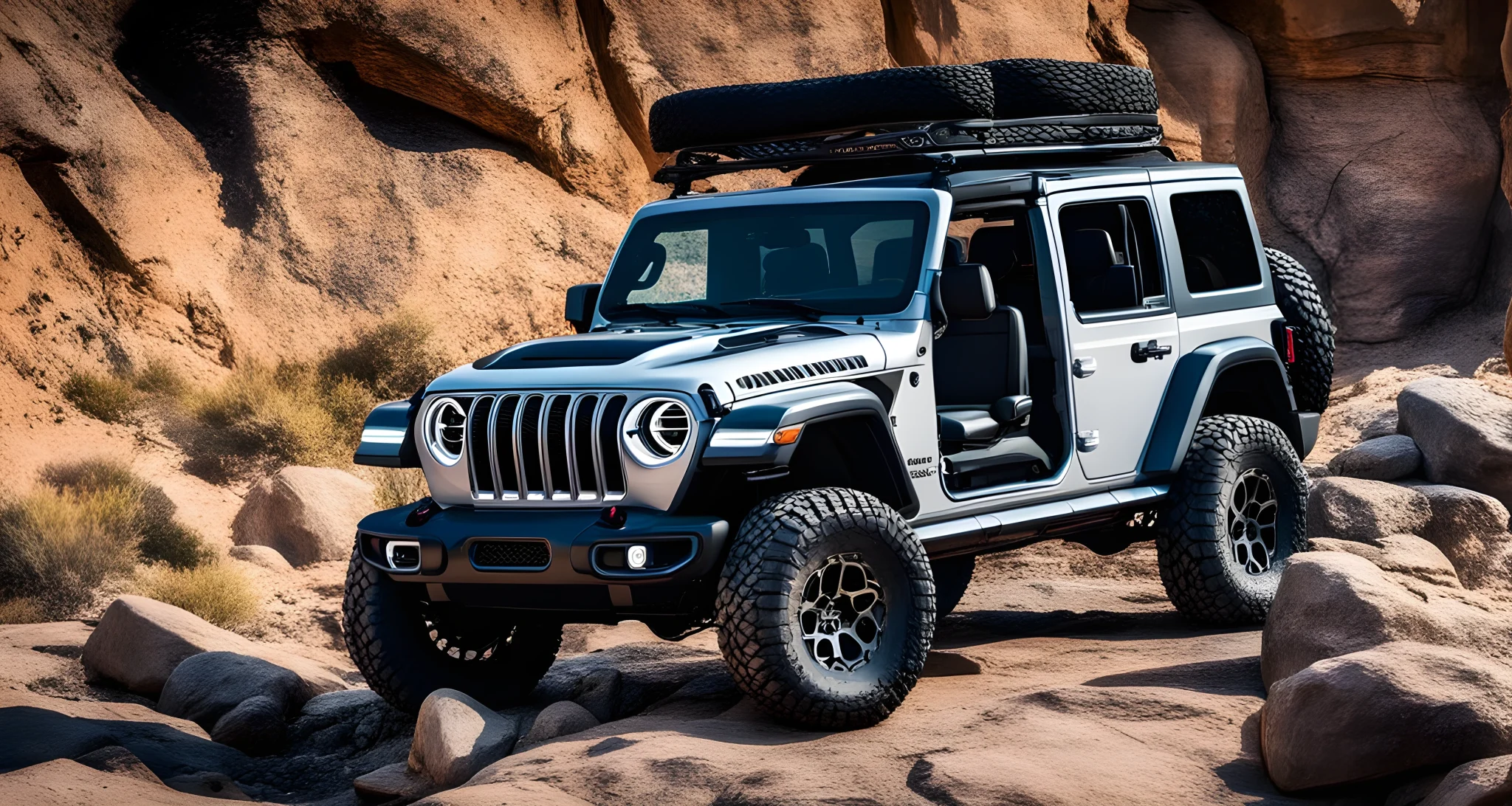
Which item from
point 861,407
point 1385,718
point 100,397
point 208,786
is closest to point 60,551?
point 100,397

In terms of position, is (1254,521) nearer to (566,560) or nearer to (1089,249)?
(1089,249)

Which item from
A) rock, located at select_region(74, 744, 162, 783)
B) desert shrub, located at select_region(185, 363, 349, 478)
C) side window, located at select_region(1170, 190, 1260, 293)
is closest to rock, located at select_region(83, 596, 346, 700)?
rock, located at select_region(74, 744, 162, 783)

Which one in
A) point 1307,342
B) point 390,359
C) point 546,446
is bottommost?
point 390,359

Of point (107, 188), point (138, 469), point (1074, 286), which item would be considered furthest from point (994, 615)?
point (107, 188)

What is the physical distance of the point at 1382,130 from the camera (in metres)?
21.2

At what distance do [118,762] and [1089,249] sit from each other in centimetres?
472

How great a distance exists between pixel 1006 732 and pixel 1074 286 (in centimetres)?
284

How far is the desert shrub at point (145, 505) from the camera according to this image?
1102cm

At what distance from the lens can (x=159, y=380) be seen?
43.3ft

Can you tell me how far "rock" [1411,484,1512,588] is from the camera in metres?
9.69

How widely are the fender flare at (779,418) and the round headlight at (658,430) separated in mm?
124

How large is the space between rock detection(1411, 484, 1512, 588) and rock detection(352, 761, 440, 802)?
6608mm

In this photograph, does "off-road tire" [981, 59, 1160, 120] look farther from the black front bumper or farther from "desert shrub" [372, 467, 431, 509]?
"desert shrub" [372, 467, 431, 509]

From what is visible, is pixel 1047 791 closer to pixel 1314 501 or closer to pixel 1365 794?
pixel 1365 794
